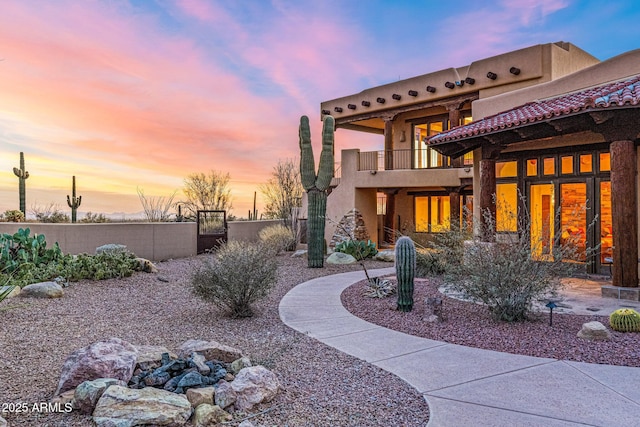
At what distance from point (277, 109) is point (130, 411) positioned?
19.5 m

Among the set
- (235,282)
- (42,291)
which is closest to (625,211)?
(235,282)

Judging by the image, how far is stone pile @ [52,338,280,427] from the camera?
11.5 ft

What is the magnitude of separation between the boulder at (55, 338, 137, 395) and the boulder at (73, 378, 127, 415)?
0.74 ft

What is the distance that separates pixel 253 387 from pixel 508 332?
4.10m

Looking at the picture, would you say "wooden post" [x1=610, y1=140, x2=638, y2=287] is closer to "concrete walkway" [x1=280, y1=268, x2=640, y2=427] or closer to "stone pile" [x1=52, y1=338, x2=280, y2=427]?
"concrete walkway" [x1=280, y1=268, x2=640, y2=427]

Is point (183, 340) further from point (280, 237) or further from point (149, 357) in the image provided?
point (280, 237)

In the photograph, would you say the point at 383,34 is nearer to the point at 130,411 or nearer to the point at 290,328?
the point at 290,328

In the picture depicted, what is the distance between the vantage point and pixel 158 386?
405 cm

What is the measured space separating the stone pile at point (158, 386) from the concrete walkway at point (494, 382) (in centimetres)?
160

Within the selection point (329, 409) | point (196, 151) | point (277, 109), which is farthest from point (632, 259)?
point (196, 151)

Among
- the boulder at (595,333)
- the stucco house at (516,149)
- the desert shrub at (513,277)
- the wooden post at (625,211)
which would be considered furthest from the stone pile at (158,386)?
the wooden post at (625,211)

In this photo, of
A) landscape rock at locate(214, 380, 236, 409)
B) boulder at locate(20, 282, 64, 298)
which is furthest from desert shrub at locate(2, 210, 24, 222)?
landscape rock at locate(214, 380, 236, 409)

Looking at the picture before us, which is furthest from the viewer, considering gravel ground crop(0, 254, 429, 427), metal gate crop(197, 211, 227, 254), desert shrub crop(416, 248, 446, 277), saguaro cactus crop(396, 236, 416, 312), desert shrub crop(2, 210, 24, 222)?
metal gate crop(197, 211, 227, 254)

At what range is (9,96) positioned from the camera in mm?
11688
